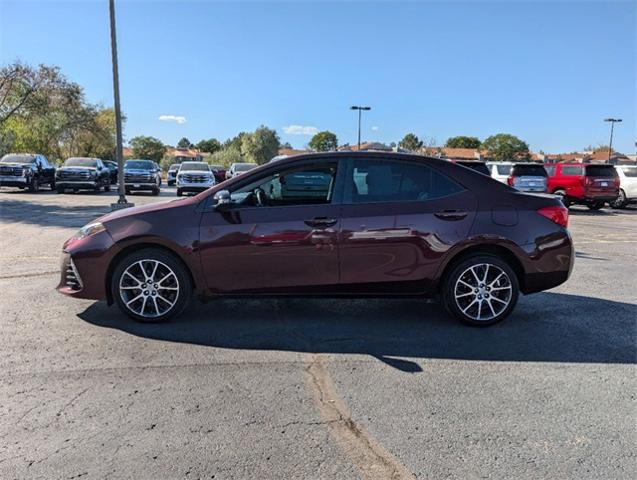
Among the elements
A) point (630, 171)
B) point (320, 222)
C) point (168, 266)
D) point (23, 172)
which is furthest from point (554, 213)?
point (23, 172)

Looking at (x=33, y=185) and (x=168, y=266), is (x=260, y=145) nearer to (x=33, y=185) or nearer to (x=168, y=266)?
(x=33, y=185)

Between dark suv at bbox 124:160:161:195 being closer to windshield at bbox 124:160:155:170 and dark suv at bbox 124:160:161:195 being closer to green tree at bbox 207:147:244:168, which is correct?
windshield at bbox 124:160:155:170

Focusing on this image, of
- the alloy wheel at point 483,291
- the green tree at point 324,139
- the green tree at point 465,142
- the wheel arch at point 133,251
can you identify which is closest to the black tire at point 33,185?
the wheel arch at point 133,251

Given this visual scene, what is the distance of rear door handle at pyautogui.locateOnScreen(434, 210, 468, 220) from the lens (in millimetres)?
5000

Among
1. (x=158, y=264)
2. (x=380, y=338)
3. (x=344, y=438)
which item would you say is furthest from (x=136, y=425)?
(x=380, y=338)

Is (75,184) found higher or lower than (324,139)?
lower

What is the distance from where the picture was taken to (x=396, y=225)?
4.94 metres

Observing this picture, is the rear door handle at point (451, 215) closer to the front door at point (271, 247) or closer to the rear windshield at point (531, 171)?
the front door at point (271, 247)

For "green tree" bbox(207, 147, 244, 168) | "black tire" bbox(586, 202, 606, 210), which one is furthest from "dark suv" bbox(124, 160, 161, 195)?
"green tree" bbox(207, 147, 244, 168)

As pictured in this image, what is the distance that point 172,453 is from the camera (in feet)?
9.60

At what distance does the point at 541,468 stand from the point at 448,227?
253cm

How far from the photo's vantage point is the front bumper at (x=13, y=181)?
23.5 meters

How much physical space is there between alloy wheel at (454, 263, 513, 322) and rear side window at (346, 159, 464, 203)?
2.69ft

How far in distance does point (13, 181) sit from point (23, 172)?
591 mm
